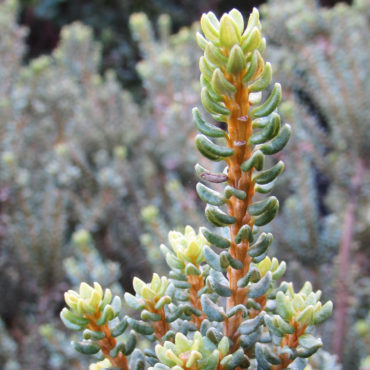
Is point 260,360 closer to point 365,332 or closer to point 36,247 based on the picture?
point 365,332

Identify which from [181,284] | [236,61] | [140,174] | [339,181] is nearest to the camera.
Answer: [236,61]

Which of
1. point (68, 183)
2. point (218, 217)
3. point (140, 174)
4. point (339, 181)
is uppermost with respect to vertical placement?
point (140, 174)

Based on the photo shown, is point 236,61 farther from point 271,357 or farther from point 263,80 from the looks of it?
point 271,357

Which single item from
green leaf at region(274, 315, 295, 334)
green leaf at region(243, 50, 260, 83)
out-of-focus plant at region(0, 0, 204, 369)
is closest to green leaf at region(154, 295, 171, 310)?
green leaf at region(274, 315, 295, 334)

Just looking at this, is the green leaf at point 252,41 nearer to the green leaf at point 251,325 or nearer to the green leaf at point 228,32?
the green leaf at point 228,32

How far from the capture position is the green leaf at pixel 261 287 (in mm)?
365

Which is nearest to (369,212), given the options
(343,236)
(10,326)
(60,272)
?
(343,236)

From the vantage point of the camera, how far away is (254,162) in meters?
0.33

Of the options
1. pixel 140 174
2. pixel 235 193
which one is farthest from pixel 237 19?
pixel 140 174

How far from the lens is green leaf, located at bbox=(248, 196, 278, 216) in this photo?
34 cm

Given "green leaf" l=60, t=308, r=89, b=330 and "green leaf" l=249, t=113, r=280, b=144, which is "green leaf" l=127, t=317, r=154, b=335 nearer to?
"green leaf" l=60, t=308, r=89, b=330

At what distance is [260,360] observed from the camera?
0.38 m

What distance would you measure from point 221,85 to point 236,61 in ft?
0.06

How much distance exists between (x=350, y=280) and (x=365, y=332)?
12.7 inches
